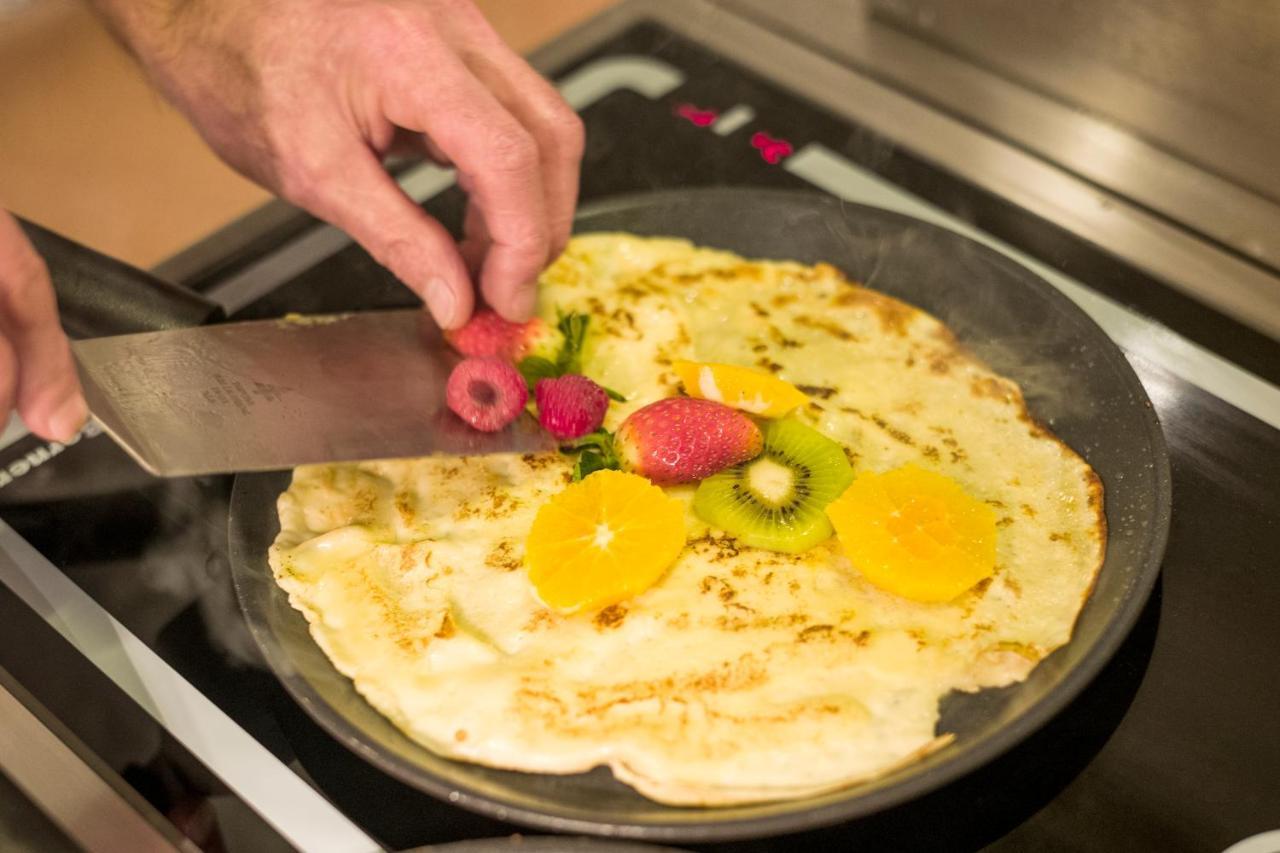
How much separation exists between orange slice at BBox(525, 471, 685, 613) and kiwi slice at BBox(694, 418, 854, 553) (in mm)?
95

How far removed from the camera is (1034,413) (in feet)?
6.74

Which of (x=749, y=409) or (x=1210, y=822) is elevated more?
(x=749, y=409)

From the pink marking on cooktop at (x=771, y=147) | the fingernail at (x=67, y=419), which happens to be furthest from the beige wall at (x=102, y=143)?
the fingernail at (x=67, y=419)

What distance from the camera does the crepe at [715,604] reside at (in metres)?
1.59

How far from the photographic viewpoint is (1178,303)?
2.32 metres

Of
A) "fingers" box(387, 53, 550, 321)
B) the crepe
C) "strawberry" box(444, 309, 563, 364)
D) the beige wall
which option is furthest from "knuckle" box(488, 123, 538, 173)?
the beige wall

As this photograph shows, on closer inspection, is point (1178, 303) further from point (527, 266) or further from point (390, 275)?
point (390, 275)

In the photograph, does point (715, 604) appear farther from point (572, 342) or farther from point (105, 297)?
point (105, 297)

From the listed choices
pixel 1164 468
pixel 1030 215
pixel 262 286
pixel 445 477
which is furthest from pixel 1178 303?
pixel 262 286

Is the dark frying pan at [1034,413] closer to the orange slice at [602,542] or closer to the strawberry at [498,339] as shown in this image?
the orange slice at [602,542]

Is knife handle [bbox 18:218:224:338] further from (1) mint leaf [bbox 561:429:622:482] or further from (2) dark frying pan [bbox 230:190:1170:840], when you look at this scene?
(1) mint leaf [bbox 561:429:622:482]

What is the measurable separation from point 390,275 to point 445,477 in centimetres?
72

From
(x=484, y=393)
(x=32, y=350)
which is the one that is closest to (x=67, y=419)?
(x=32, y=350)

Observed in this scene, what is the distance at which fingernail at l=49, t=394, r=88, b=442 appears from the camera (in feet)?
5.16
